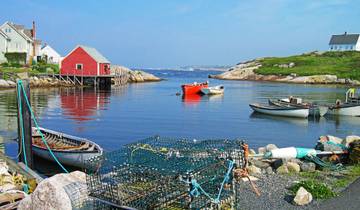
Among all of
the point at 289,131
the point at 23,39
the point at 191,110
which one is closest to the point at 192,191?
the point at 289,131

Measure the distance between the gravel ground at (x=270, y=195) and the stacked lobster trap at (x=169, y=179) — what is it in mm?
959

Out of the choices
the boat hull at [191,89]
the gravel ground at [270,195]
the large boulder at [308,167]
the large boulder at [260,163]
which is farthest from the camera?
the boat hull at [191,89]

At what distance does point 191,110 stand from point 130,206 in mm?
33164

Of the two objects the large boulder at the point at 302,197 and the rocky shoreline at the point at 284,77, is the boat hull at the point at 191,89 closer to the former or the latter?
the rocky shoreline at the point at 284,77

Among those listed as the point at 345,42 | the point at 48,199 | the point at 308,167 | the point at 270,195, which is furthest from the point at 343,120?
the point at 345,42

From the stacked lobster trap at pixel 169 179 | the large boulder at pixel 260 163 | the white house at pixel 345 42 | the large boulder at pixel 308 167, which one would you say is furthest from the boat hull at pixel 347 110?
the white house at pixel 345 42

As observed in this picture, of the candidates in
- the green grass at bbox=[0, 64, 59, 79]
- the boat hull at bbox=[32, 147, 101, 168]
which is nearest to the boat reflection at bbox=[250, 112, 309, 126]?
the boat hull at bbox=[32, 147, 101, 168]

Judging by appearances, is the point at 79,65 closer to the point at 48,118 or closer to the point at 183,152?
the point at 48,118

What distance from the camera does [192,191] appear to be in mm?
6910

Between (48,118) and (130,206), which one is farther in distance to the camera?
(48,118)

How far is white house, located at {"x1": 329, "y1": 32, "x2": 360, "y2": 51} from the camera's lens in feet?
455

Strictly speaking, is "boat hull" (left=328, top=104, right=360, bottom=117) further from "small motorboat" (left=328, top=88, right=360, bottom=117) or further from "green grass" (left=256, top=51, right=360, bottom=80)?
"green grass" (left=256, top=51, right=360, bottom=80)

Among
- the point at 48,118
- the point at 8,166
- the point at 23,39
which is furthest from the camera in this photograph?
the point at 23,39

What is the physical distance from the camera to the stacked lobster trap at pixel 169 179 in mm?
7109
